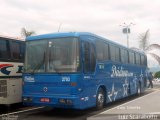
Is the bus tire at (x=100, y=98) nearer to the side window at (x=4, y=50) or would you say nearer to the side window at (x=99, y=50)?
the side window at (x=99, y=50)

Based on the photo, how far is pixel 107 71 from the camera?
49.9ft

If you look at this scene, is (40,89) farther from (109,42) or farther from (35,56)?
(109,42)

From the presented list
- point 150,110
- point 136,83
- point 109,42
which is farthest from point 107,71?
point 136,83

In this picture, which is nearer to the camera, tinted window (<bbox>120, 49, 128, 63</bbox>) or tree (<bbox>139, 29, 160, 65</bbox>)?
tinted window (<bbox>120, 49, 128, 63</bbox>)

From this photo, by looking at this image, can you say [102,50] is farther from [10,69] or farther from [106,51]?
[10,69]

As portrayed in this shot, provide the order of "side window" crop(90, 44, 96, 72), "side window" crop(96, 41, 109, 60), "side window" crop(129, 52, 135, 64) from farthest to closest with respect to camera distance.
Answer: "side window" crop(129, 52, 135, 64) → "side window" crop(96, 41, 109, 60) → "side window" crop(90, 44, 96, 72)

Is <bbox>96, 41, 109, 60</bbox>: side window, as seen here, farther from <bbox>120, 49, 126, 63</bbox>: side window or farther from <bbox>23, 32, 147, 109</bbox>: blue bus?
<bbox>120, 49, 126, 63</bbox>: side window

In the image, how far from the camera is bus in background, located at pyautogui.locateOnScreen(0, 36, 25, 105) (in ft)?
43.7

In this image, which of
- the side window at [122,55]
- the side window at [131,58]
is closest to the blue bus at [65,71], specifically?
the side window at [122,55]

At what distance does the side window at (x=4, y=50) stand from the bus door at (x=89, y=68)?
10.2ft

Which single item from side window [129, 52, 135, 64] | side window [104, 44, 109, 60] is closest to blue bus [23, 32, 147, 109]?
side window [104, 44, 109, 60]

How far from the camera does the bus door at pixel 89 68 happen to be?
1257 centimetres

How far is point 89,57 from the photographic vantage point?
42.5 ft

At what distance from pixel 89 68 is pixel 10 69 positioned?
311 cm
